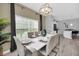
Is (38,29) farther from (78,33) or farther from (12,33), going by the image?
(78,33)

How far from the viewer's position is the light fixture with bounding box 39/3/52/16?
1748 millimetres

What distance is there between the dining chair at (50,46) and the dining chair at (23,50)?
0.14 metres

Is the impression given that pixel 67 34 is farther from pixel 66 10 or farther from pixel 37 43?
pixel 37 43

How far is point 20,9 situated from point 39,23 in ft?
1.23

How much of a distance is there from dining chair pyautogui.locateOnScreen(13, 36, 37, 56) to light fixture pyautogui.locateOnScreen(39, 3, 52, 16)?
1.95ft

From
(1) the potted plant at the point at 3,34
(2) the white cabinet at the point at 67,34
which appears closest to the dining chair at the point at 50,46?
(2) the white cabinet at the point at 67,34

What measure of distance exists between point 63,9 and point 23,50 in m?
0.91

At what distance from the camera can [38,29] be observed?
5.93 ft

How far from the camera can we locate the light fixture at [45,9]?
1.75 m

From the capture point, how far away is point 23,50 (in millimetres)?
1752

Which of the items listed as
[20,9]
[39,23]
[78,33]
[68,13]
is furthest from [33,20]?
[78,33]

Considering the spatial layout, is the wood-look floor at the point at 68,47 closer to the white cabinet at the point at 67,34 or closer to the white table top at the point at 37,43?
the white cabinet at the point at 67,34

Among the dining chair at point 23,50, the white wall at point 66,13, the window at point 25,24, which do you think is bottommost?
the dining chair at point 23,50

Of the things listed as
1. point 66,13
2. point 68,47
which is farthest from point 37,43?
point 66,13
